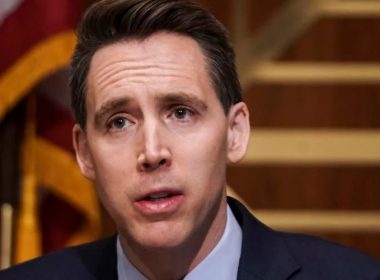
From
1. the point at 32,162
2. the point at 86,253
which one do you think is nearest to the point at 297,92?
the point at 32,162

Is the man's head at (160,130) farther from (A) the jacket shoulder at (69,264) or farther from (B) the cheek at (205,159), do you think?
(A) the jacket shoulder at (69,264)

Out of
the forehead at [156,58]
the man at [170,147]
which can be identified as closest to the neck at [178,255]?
the man at [170,147]

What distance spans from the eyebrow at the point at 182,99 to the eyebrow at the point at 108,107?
6 cm

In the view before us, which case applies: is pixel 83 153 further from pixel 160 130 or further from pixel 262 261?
pixel 262 261

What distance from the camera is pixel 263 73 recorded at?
3.12 metres

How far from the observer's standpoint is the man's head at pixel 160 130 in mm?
1566

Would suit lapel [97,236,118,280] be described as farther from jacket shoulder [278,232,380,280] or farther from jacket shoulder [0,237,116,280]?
jacket shoulder [278,232,380,280]

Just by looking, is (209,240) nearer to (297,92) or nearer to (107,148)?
(107,148)

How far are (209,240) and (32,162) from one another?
0.97 m

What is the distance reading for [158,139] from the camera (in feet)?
5.12

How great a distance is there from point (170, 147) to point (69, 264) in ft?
1.42

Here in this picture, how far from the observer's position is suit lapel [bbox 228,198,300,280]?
1.70m

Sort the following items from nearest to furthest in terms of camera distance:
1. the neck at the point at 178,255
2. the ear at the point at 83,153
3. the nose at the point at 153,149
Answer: the nose at the point at 153,149, the neck at the point at 178,255, the ear at the point at 83,153

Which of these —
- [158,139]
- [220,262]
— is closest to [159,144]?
[158,139]
